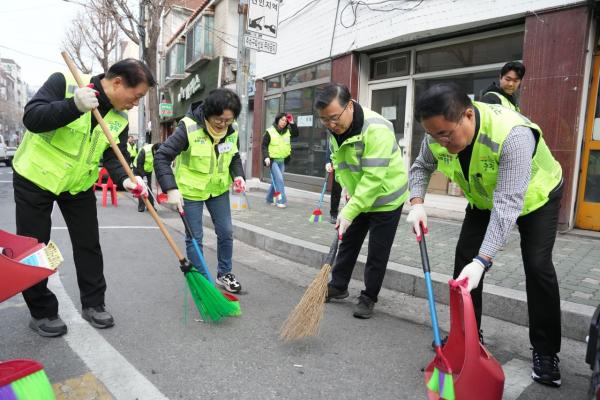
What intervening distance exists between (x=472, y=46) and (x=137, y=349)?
6.23m

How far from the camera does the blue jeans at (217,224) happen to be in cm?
356

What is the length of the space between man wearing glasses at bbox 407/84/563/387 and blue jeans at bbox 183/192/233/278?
171 centimetres

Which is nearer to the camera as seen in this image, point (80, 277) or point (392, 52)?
point (80, 277)

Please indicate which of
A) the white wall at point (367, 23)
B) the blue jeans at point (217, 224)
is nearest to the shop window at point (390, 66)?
the white wall at point (367, 23)

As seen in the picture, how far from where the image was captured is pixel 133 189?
296 centimetres

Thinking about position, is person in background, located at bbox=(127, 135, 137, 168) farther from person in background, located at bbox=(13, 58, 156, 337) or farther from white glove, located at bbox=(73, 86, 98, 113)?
white glove, located at bbox=(73, 86, 98, 113)

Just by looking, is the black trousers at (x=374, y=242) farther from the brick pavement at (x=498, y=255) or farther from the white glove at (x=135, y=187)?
the white glove at (x=135, y=187)

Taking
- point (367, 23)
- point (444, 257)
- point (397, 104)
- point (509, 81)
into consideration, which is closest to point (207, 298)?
point (444, 257)

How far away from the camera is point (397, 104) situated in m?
7.95

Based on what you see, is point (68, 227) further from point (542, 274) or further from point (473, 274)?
point (542, 274)

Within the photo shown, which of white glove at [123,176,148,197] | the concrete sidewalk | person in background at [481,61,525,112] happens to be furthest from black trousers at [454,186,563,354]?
white glove at [123,176,148,197]

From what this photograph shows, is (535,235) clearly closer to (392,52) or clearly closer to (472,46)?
(472,46)

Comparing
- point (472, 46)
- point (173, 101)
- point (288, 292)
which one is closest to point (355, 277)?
point (288, 292)

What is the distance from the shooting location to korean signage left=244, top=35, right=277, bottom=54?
782cm
